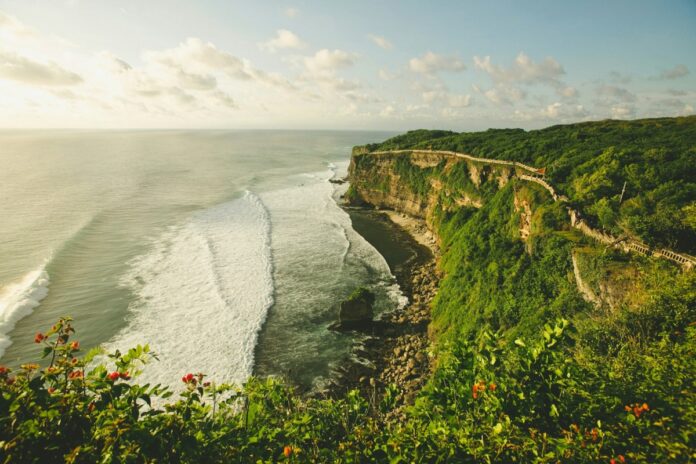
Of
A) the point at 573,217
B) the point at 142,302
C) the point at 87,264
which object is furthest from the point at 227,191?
the point at 573,217

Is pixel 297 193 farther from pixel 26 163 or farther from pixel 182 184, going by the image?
pixel 26 163

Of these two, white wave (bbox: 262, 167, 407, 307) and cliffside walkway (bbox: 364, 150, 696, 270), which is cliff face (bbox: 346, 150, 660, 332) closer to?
cliffside walkway (bbox: 364, 150, 696, 270)

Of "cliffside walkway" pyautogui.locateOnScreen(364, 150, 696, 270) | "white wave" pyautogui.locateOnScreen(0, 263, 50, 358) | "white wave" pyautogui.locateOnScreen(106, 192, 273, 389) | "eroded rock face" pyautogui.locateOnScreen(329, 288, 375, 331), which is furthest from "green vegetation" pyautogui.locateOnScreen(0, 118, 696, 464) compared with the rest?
"white wave" pyautogui.locateOnScreen(0, 263, 50, 358)

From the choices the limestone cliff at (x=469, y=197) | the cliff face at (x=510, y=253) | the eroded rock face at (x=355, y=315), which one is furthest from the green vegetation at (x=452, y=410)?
the eroded rock face at (x=355, y=315)

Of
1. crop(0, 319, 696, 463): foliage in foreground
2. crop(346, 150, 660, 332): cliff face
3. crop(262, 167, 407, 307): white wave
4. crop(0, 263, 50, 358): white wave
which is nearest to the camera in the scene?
crop(0, 319, 696, 463): foliage in foreground

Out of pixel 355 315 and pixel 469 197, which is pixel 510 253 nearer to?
pixel 355 315

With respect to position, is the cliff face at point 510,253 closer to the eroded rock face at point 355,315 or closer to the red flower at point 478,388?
the eroded rock face at point 355,315

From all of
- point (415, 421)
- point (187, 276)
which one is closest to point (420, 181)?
point (187, 276)
